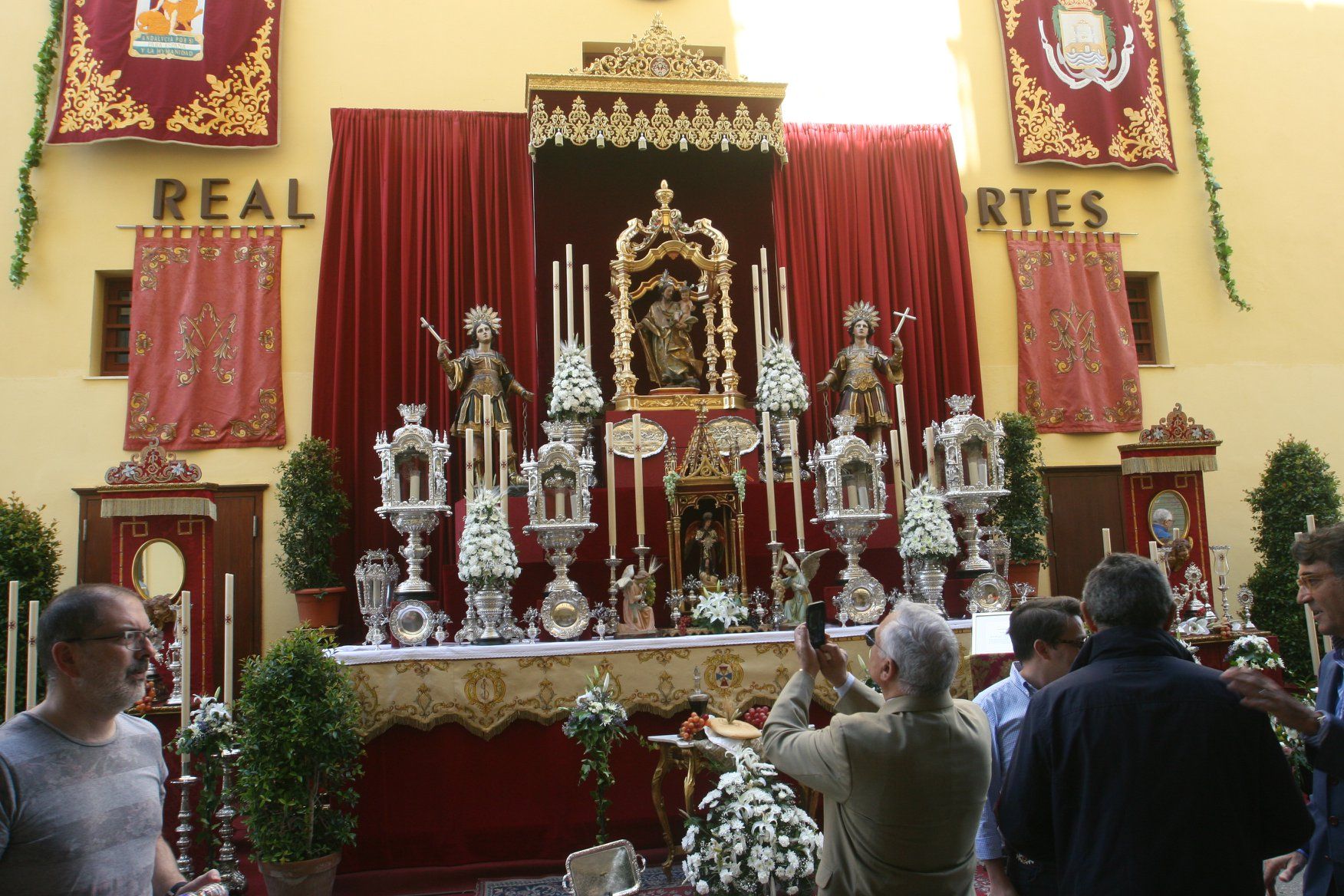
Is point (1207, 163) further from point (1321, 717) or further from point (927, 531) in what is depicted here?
point (1321, 717)

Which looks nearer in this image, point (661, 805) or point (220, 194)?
point (661, 805)

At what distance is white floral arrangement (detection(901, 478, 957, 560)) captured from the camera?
22.9 feet

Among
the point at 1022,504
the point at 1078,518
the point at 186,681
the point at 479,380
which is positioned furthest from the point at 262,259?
the point at 1078,518

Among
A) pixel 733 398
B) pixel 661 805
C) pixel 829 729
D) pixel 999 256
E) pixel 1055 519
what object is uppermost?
pixel 999 256

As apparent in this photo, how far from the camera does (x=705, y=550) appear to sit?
7199 mm

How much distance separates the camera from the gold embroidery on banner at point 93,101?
971cm

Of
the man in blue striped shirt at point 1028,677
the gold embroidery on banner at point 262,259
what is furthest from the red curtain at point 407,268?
the man in blue striped shirt at point 1028,677

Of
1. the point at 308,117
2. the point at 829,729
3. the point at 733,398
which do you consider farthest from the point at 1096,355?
the point at 829,729

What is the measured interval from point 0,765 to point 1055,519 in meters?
9.71

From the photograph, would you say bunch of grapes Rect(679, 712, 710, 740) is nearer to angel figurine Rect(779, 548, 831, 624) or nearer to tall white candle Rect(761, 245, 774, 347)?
angel figurine Rect(779, 548, 831, 624)

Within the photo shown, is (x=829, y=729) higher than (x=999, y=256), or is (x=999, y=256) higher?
(x=999, y=256)

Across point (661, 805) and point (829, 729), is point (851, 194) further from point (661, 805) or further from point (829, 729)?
point (829, 729)

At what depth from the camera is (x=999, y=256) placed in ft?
36.1

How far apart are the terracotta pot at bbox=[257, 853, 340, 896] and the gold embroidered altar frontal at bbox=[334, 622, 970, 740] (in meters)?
0.71
